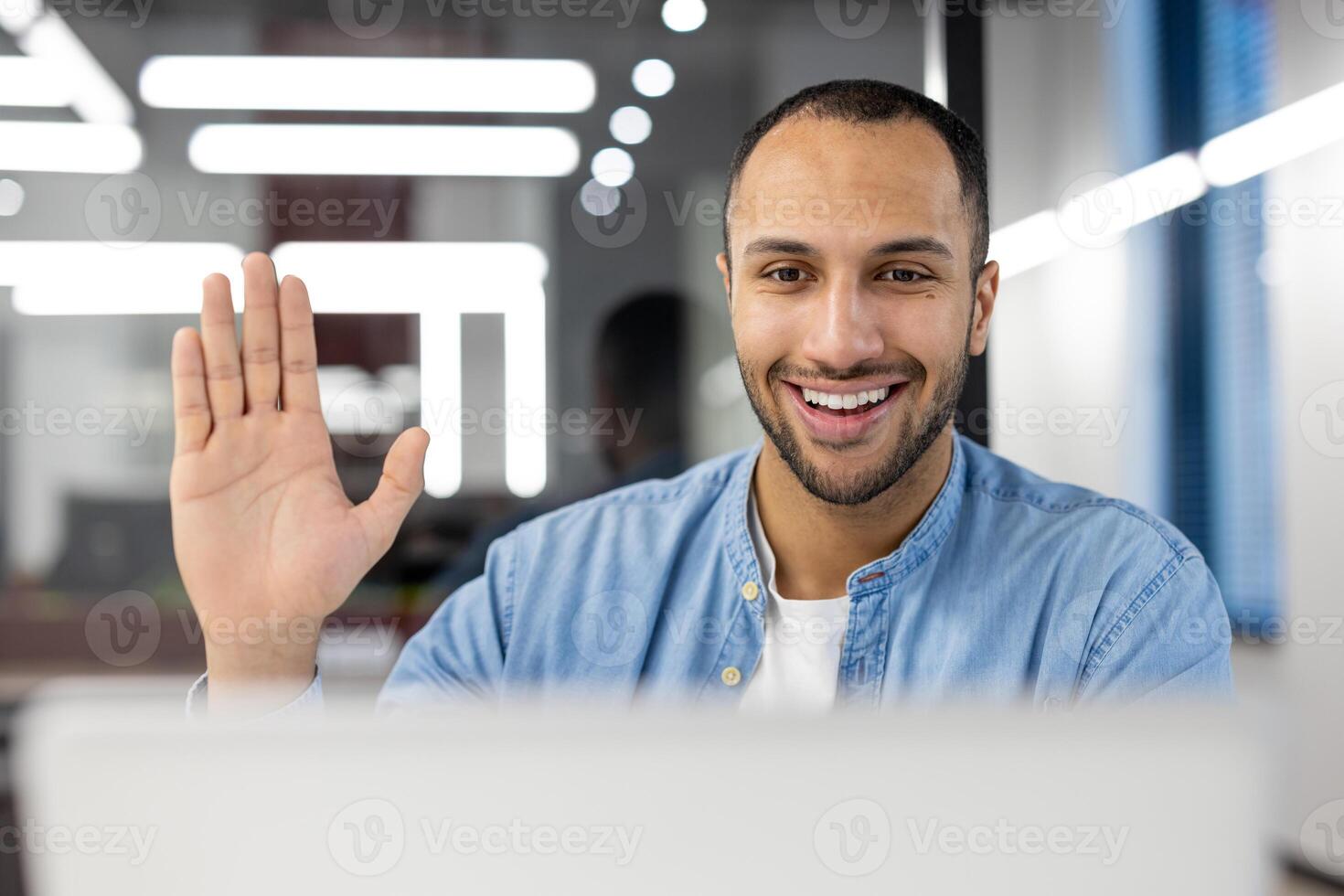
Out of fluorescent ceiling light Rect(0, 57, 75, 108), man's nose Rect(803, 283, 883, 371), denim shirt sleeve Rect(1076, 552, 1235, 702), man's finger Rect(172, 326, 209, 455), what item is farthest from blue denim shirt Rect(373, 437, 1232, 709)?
fluorescent ceiling light Rect(0, 57, 75, 108)

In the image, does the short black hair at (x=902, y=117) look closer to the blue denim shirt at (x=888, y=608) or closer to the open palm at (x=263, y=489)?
the blue denim shirt at (x=888, y=608)

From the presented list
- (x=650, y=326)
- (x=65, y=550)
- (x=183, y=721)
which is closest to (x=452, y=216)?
(x=650, y=326)

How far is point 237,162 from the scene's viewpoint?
306 centimetres

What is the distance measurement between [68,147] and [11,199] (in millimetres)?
208

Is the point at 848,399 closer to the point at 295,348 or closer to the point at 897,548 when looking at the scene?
the point at 897,548

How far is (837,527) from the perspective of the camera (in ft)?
4.74

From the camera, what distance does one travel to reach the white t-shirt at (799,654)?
1351mm

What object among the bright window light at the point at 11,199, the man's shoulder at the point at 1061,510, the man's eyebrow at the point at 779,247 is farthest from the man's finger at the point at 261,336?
the bright window light at the point at 11,199

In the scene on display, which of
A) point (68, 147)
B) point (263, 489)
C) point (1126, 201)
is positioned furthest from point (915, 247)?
point (68, 147)

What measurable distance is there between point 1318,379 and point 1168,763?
9.47ft

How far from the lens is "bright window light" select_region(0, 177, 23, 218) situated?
3.04 metres

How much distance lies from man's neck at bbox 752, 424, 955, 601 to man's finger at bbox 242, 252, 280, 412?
640 mm

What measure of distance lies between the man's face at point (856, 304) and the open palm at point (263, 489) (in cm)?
48

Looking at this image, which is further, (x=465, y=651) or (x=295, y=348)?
(x=465, y=651)
